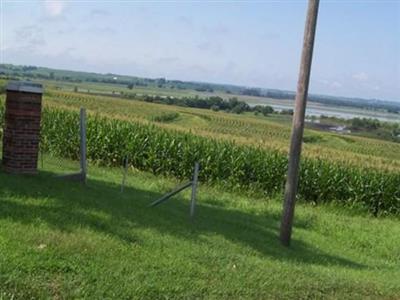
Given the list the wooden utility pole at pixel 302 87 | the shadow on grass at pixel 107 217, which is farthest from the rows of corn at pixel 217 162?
the wooden utility pole at pixel 302 87

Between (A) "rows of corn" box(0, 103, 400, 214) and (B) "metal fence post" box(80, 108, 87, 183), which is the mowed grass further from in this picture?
(A) "rows of corn" box(0, 103, 400, 214)

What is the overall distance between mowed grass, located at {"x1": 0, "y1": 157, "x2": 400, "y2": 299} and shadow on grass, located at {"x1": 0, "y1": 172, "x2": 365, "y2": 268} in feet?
0.06

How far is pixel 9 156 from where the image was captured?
28.6ft

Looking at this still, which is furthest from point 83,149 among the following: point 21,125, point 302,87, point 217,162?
point 217,162

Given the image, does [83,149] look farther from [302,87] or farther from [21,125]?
[302,87]

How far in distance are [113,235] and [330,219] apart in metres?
9.45

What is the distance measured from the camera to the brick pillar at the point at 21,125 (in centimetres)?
864

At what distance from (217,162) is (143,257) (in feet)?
47.2

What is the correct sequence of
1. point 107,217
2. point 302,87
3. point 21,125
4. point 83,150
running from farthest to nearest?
point 83,150 < point 302,87 < point 21,125 < point 107,217

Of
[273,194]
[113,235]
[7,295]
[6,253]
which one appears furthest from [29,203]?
[273,194]

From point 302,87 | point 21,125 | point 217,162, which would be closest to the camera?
point 21,125

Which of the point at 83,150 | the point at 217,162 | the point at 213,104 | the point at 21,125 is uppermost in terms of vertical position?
the point at 21,125

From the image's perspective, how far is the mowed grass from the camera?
5113 millimetres

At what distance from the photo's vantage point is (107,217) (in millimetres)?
7465
